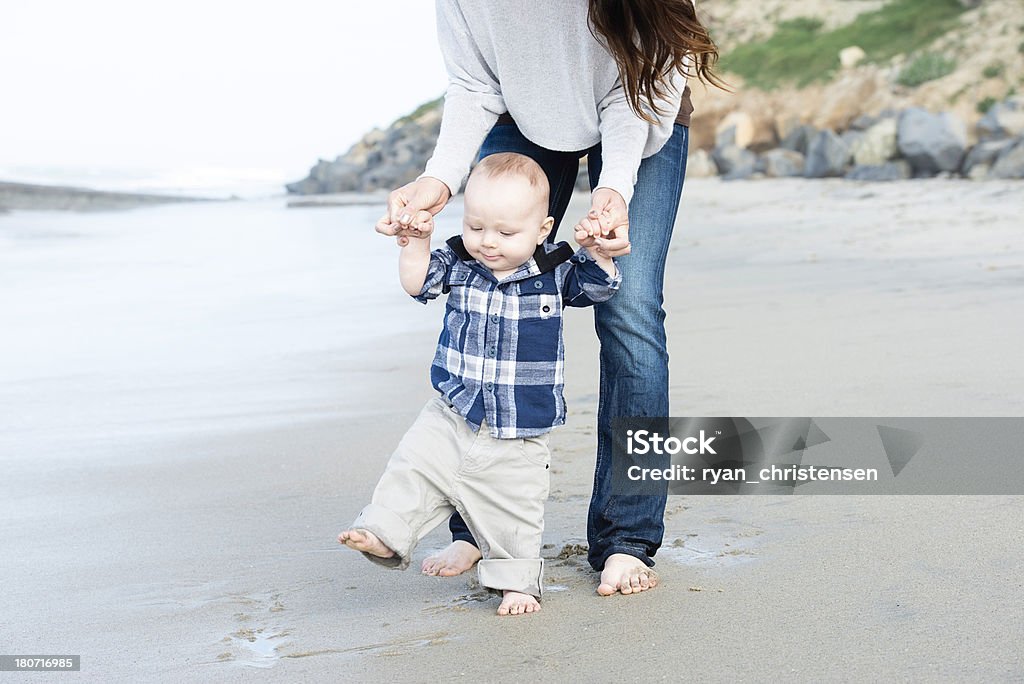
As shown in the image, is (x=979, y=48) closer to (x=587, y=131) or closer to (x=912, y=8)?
(x=912, y=8)

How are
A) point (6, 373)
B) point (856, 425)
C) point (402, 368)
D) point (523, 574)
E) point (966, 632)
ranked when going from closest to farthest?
1. point (966, 632)
2. point (523, 574)
3. point (856, 425)
4. point (402, 368)
5. point (6, 373)

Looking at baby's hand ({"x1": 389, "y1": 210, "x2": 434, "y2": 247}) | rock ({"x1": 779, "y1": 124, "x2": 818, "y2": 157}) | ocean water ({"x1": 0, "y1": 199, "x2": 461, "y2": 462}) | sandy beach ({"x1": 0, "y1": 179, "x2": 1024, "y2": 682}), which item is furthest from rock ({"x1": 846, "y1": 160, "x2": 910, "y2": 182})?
baby's hand ({"x1": 389, "y1": 210, "x2": 434, "y2": 247})

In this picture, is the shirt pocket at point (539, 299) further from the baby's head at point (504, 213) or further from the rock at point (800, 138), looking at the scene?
the rock at point (800, 138)

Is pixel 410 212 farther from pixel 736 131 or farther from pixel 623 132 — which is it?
pixel 736 131

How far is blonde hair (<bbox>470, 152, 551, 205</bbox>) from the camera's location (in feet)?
8.41

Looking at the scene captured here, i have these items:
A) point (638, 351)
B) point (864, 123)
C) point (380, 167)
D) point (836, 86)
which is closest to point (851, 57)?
point (836, 86)

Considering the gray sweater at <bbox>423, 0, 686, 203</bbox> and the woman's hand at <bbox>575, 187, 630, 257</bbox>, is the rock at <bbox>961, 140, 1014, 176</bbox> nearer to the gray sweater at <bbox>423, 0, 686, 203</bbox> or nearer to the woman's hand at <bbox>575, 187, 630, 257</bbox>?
the gray sweater at <bbox>423, 0, 686, 203</bbox>

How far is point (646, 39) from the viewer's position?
2.62m

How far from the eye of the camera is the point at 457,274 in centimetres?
260

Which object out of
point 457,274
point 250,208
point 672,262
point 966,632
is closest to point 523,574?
point 457,274

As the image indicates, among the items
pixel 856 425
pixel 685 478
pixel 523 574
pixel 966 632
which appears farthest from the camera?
pixel 856 425

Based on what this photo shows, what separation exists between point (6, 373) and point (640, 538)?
3.65 metres

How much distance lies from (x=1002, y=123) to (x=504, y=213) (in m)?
12.6

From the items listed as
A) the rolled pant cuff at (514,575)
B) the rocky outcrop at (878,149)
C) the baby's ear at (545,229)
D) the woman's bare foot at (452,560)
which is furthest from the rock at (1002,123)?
the rolled pant cuff at (514,575)
